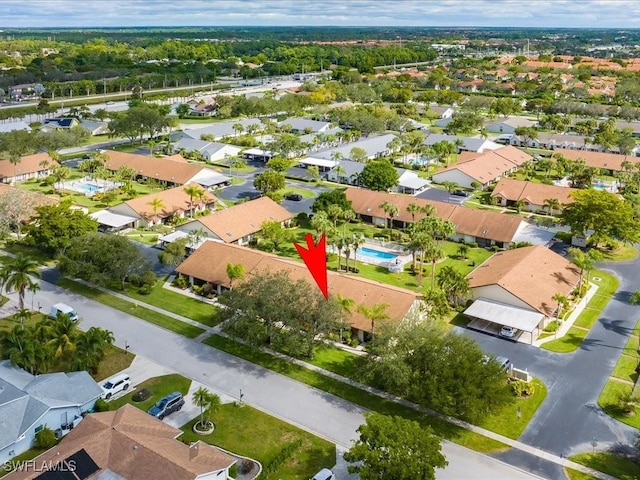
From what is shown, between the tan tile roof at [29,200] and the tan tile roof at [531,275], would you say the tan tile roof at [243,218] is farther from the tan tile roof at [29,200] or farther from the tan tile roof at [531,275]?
the tan tile roof at [531,275]

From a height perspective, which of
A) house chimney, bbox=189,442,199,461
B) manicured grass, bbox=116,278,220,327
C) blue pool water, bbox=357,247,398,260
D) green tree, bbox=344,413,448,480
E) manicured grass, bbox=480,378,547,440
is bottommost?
blue pool water, bbox=357,247,398,260

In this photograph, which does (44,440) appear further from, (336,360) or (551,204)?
(551,204)

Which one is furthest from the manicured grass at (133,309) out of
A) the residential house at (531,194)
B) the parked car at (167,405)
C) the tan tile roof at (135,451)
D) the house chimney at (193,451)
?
the residential house at (531,194)

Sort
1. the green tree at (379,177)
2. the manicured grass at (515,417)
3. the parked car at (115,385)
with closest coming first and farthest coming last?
the manicured grass at (515,417) → the parked car at (115,385) → the green tree at (379,177)

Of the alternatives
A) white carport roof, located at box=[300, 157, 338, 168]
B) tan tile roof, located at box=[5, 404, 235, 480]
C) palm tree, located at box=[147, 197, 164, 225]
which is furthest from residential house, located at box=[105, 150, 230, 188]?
tan tile roof, located at box=[5, 404, 235, 480]

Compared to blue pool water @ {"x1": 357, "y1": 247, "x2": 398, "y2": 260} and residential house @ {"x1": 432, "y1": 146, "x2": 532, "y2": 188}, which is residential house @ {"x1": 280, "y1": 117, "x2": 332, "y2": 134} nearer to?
residential house @ {"x1": 432, "y1": 146, "x2": 532, "y2": 188}

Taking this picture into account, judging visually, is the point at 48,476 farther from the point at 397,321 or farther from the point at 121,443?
the point at 397,321

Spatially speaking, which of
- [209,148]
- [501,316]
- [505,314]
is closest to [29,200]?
[209,148]
